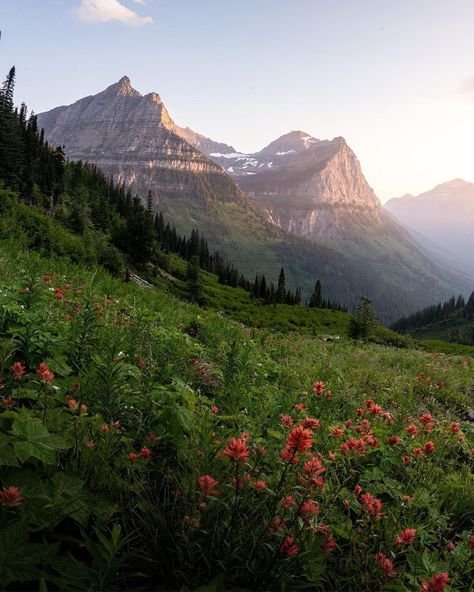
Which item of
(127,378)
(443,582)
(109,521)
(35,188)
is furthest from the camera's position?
(35,188)

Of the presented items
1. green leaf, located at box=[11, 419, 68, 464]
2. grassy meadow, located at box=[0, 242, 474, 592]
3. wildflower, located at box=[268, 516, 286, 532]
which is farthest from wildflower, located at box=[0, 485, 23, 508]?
wildflower, located at box=[268, 516, 286, 532]

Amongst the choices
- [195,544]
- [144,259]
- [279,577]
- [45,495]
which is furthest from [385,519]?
[144,259]

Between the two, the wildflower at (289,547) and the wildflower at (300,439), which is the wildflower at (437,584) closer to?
the wildflower at (289,547)

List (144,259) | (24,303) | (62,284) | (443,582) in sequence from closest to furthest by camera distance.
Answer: (443,582)
(24,303)
(62,284)
(144,259)

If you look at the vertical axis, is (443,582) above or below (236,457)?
below

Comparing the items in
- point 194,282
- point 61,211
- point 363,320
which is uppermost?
point 61,211

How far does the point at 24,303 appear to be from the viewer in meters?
6.15

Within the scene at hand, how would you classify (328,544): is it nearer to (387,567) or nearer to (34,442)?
(387,567)

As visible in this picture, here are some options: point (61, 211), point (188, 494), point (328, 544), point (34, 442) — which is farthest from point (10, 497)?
point (61, 211)

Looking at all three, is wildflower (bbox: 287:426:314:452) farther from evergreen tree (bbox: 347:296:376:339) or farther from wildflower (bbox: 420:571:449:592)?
evergreen tree (bbox: 347:296:376:339)

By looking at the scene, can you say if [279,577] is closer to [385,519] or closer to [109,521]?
[109,521]

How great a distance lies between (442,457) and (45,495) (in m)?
4.92

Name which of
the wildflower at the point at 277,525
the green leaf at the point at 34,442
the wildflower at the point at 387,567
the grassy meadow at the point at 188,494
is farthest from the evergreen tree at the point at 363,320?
the green leaf at the point at 34,442

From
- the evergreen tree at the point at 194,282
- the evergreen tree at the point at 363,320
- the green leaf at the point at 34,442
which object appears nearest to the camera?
the green leaf at the point at 34,442
